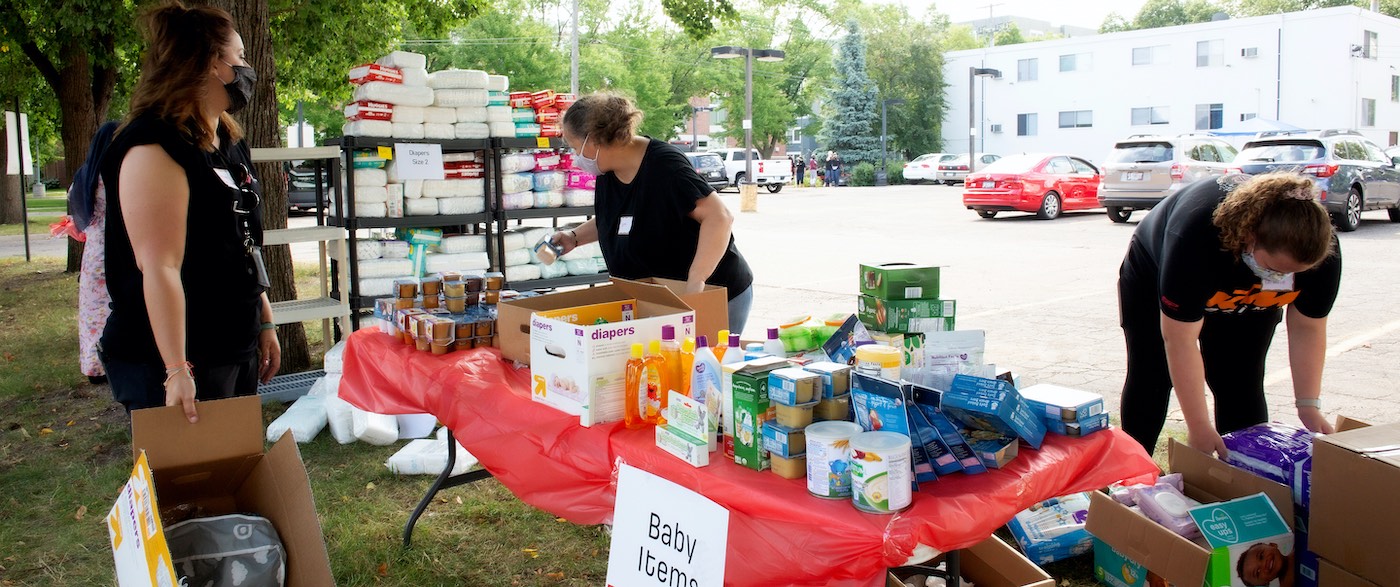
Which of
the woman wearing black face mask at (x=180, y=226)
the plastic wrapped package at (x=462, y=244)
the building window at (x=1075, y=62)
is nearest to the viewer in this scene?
the woman wearing black face mask at (x=180, y=226)

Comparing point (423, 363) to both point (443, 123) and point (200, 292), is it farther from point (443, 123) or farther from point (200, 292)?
point (443, 123)

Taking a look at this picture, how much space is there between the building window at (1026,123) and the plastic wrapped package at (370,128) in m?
38.9

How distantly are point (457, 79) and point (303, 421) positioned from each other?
98.2 inches

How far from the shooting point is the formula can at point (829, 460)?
1866 mm

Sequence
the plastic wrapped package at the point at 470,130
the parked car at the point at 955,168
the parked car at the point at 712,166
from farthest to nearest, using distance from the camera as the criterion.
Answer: the parked car at the point at 955,168
the parked car at the point at 712,166
the plastic wrapped package at the point at 470,130

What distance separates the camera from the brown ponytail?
358 cm

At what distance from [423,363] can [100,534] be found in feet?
6.12

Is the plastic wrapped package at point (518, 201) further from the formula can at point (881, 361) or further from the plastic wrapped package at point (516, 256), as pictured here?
the formula can at point (881, 361)

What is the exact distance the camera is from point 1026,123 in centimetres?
4141

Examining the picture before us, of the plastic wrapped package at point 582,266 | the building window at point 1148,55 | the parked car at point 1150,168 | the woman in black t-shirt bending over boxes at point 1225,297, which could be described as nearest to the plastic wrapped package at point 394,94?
the plastic wrapped package at point 582,266

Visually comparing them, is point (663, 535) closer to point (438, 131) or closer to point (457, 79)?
point (438, 131)

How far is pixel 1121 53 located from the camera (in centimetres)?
3784

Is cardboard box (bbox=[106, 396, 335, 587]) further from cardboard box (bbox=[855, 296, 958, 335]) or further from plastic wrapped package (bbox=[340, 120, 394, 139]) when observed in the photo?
plastic wrapped package (bbox=[340, 120, 394, 139])

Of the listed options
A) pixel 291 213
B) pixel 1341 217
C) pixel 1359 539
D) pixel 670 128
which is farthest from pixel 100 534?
pixel 670 128
